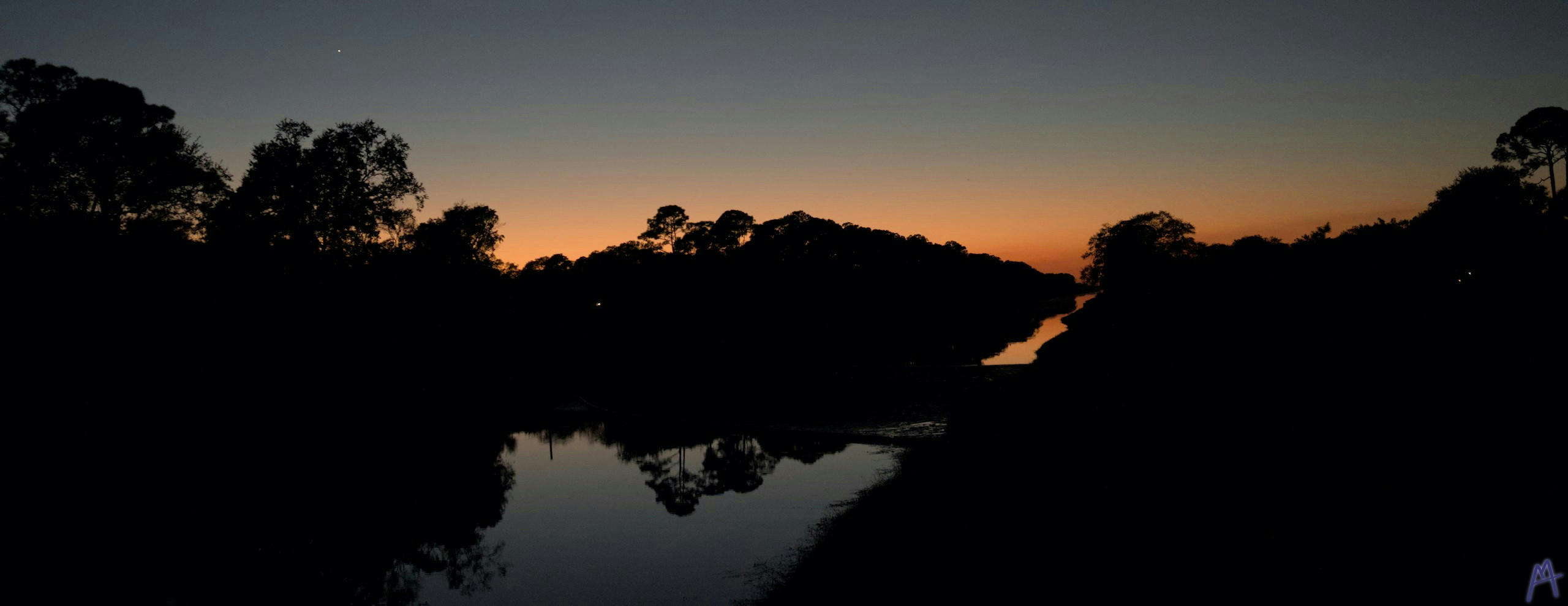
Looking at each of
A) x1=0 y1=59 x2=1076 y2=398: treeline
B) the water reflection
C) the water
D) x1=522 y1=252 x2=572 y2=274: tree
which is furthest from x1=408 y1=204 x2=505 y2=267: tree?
x1=522 y1=252 x2=572 y2=274: tree

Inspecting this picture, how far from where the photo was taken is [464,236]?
66.4 meters

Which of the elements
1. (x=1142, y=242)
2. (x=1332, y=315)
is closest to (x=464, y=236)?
(x=1332, y=315)

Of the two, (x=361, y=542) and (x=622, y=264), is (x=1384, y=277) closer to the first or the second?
(x=361, y=542)

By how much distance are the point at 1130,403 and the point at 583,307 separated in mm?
65187

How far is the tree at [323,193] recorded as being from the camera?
38469 millimetres

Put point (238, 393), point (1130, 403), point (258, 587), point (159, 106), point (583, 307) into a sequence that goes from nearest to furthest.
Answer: point (1130, 403) < point (258, 587) < point (238, 393) < point (159, 106) < point (583, 307)

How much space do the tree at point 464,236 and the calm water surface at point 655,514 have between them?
28993mm

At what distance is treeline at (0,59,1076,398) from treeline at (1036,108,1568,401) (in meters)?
32.2

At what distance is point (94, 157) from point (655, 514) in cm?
3435

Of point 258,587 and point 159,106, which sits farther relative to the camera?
point 159,106

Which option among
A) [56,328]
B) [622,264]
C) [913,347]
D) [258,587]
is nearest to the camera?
[258,587]

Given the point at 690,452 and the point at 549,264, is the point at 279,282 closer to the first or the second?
the point at 690,452

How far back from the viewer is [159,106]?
38125 mm

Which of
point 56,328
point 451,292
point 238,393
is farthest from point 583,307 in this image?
point 56,328
